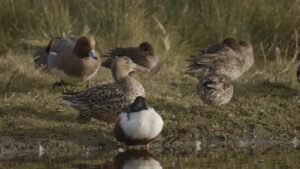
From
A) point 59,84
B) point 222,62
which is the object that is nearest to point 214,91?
point 59,84

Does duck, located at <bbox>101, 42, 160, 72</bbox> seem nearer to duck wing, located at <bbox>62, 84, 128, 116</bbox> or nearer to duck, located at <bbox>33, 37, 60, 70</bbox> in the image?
duck, located at <bbox>33, 37, 60, 70</bbox>

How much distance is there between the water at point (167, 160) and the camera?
957cm

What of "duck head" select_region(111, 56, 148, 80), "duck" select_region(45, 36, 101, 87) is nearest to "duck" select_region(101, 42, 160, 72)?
"duck" select_region(45, 36, 101, 87)

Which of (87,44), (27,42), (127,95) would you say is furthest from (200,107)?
(27,42)

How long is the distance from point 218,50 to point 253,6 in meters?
2.50

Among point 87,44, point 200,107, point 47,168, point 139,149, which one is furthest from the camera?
point 87,44

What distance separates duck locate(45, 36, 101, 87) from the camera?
12492 mm

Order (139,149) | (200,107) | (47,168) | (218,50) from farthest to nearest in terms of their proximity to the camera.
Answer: (218,50)
(200,107)
(139,149)
(47,168)

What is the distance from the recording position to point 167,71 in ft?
47.5

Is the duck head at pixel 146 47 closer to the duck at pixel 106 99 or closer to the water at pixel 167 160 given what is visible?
the duck at pixel 106 99

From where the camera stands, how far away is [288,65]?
1371 cm

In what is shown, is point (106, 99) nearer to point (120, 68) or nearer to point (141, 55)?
point (120, 68)

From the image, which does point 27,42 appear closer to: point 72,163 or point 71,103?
point 71,103

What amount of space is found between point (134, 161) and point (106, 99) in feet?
4.20
